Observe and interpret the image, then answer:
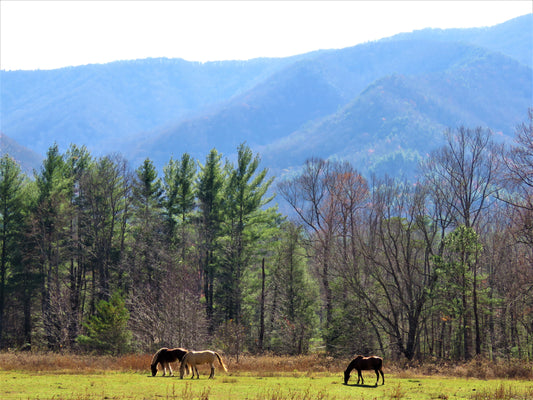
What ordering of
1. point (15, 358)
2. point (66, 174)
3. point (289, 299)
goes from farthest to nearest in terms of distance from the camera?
point (66, 174) < point (289, 299) < point (15, 358)

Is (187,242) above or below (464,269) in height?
above

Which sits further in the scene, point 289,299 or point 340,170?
point 340,170

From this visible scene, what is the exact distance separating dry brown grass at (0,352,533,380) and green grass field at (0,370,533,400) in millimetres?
2578

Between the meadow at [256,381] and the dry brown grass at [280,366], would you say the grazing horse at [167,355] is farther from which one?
the dry brown grass at [280,366]

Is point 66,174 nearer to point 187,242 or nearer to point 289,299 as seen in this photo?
point 187,242

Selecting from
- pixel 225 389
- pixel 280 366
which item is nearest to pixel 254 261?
pixel 280 366

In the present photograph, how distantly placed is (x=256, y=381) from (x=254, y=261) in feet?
87.1

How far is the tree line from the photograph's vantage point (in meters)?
38.2

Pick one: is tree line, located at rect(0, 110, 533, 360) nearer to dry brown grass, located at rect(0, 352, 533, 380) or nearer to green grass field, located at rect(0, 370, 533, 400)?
dry brown grass, located at rect(0, 352, 533, 380)

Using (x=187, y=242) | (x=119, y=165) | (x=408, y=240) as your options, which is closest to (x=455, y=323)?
(x=408, y=240)

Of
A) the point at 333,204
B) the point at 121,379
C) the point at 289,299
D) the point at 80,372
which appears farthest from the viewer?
the point at 333,204

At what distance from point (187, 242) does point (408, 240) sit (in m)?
20.0

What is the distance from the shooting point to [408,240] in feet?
125

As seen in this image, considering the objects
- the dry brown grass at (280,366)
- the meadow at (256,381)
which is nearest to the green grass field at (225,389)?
the meadow at (256,381)
